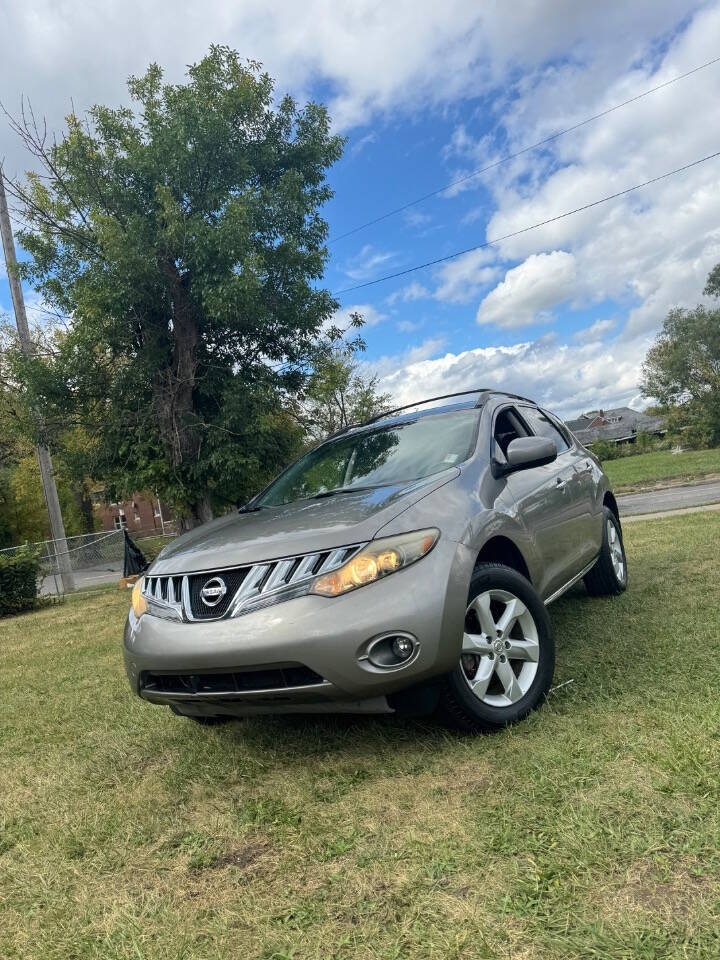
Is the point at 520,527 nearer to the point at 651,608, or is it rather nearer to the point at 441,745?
the point at 441,745

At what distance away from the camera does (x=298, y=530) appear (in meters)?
2.92

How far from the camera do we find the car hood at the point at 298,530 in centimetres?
279

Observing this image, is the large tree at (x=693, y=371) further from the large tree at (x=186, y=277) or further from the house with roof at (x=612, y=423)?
the large tree at (x=186, y=277)

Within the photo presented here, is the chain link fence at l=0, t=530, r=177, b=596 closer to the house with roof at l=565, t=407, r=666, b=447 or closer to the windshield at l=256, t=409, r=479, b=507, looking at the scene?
the windshield at l=256, t=409, r=479, b=507

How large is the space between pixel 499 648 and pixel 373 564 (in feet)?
2.52

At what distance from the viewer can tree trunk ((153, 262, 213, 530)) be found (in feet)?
39.7

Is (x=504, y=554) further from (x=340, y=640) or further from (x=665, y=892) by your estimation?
(x=665, y=892)

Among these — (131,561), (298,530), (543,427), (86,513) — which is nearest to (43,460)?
(131,561)

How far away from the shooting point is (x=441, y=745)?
2.90 metres

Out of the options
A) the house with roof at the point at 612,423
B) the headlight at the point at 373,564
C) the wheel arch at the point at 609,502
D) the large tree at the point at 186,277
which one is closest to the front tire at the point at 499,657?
the headlight at the point at 373,564

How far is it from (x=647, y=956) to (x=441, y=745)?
1.37 m

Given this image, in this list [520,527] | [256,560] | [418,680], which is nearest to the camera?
[418,680]

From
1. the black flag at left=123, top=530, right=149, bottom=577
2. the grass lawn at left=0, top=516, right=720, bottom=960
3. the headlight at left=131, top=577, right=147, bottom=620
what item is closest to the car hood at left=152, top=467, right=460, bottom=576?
the headlight at left=131, top=577, right=147, bottom=620

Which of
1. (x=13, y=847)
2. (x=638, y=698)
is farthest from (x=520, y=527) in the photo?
(x=13, y=847)
